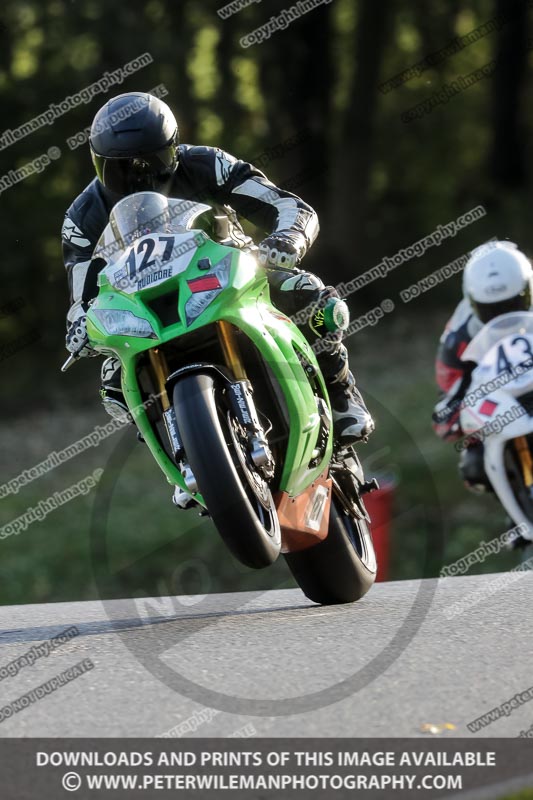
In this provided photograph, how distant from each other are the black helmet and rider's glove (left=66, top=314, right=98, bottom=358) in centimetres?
59

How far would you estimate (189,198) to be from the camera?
5523 millimetres

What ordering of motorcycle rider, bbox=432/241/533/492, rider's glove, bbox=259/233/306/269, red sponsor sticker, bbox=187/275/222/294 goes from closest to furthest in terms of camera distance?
1. red sponsor sticker, bbox=187/275/222/294
2. rider's glove, bbox=259/233/306/269
3. motorcycle rider, bbox=432/241/533/492

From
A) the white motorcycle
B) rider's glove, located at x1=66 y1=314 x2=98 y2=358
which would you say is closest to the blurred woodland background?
the white motorcycle

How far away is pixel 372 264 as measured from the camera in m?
22.6

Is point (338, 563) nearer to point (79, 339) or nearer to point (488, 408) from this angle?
point (79, 339)

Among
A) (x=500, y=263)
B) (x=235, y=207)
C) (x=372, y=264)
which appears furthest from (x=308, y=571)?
(x=372, y=264)

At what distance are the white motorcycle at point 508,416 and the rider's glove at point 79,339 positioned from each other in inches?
118

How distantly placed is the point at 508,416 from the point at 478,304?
131cm

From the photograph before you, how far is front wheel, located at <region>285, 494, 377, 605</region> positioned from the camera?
5.78 meters

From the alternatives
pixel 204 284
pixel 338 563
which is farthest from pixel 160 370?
pixel 338 563

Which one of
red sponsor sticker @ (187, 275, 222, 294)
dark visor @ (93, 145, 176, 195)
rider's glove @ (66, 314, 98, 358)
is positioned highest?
dark visor @ (93, 145, 176, 195)

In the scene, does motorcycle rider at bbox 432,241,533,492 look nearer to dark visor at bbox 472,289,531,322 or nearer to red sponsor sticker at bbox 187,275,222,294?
dark visor at bbox 472,289,531,322
